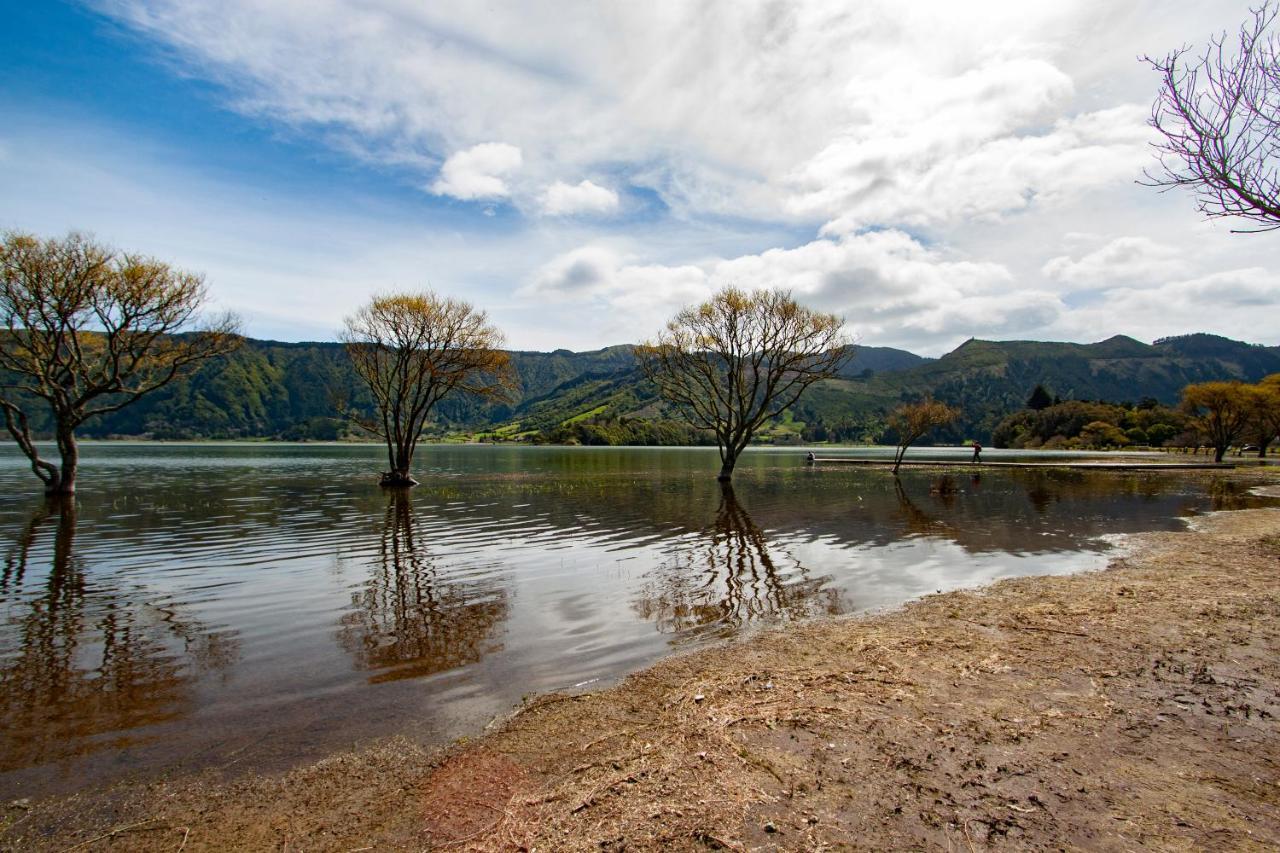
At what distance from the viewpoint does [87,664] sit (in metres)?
10.5

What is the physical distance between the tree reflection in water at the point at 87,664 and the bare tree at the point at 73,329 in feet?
95.6

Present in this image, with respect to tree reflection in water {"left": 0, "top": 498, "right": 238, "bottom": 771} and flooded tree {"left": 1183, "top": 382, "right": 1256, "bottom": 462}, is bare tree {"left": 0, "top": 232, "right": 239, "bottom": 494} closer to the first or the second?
tree reflection in water {"left": 0, "top": 498, "right": 238, "bottom": 771}

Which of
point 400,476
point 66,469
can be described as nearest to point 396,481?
point 400,476

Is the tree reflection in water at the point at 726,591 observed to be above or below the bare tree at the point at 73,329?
below

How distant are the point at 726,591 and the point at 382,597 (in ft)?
29.8

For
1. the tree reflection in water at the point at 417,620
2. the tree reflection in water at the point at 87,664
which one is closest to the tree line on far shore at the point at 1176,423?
the tree reflection in water at the point at 417,620

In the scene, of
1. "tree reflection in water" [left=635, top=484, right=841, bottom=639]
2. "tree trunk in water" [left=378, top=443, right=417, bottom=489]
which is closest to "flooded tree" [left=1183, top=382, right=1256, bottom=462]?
"tree reflection in water" [left=635, top=484, right=841, bottom=639]

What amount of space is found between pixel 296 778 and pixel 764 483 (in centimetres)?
5264

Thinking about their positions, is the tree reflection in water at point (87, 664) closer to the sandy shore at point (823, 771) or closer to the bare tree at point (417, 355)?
the sandy shore at point (823, 771)

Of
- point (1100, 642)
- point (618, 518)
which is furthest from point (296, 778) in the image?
point (618, 518)

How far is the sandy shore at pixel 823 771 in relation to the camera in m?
5.20

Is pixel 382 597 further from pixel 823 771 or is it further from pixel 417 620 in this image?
pixel 823 771

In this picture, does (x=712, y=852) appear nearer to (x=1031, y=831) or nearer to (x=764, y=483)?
(x=1031, y=831)

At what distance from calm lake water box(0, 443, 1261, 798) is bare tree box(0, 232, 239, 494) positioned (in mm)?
6057
